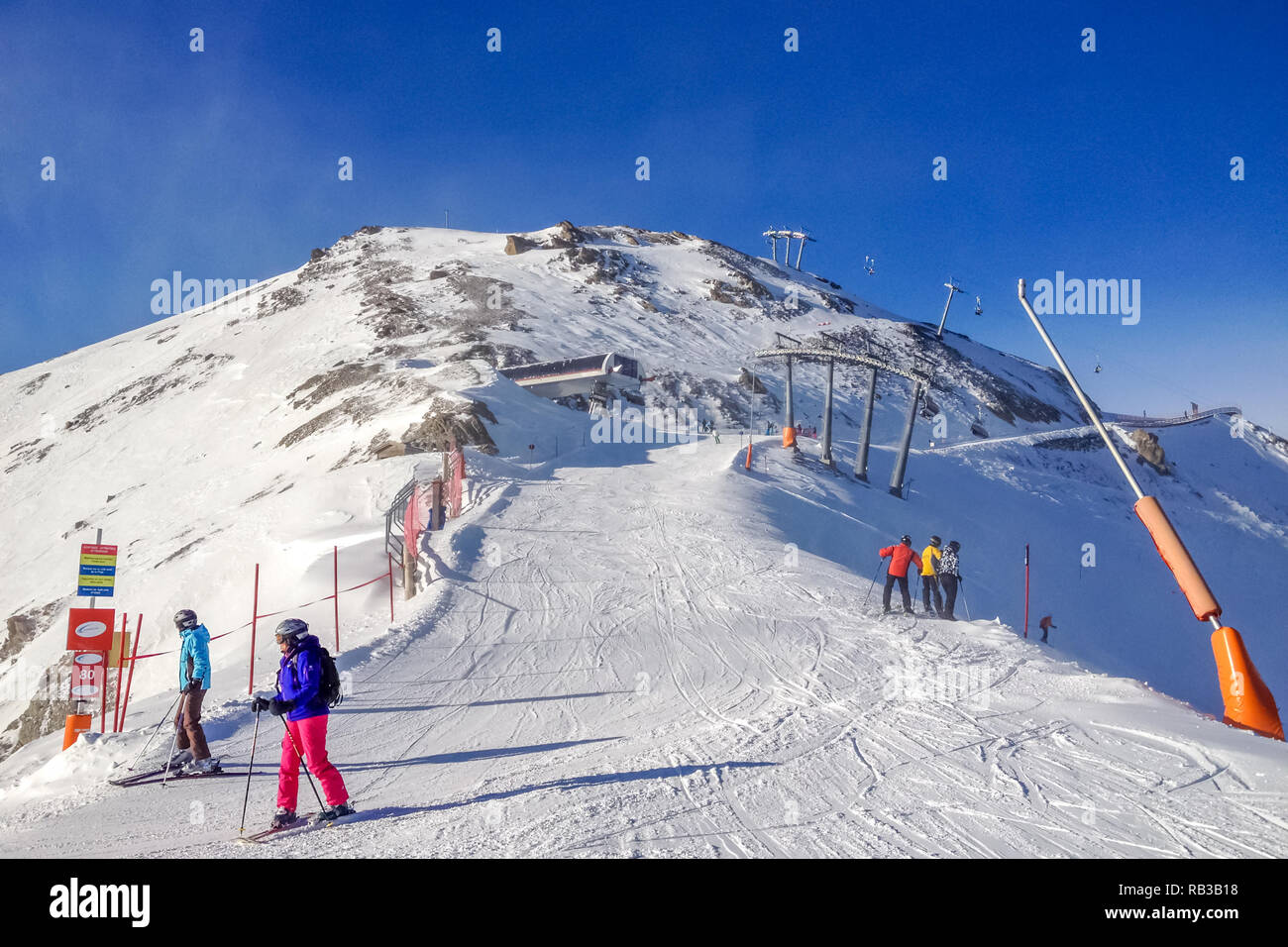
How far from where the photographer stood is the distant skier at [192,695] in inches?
308

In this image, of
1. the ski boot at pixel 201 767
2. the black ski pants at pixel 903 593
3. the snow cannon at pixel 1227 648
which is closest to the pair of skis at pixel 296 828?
the ski boot at pixel 201 767

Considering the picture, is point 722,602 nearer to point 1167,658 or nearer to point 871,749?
point 871,749

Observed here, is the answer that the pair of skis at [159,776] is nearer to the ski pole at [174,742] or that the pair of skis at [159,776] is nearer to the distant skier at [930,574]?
the ski pole at [174,742]

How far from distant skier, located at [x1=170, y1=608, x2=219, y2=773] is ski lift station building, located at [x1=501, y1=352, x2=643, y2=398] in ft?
103

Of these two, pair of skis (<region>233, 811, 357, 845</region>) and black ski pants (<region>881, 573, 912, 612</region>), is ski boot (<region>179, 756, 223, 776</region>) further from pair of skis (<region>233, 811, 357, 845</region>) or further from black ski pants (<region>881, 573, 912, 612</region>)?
black ski pants (<region>881, 573, 912, 612</region>)

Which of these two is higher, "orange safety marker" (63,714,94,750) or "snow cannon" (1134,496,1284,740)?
"snow cannon" (1134,496,1284,740)

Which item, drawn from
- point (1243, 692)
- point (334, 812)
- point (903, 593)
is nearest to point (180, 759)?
point (334, 812)

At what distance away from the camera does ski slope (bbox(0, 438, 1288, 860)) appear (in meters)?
5.72

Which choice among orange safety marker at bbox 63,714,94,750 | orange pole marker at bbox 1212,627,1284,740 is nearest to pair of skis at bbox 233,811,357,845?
orange safety marker at bbox 63,714,94,750

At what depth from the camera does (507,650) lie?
12828 mm

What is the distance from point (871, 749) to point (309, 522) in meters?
18.2

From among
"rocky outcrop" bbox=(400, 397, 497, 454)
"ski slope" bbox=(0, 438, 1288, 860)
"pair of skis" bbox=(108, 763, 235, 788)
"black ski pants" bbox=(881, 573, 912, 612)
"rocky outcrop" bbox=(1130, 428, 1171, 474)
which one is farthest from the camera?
"rocky outcrop" bbox=(1130, 428, 1171, 474)
